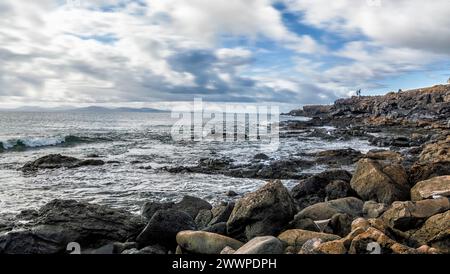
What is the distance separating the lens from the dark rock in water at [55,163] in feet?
75.6

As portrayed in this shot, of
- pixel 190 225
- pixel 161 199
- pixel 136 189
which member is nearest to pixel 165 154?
pixel 136 189

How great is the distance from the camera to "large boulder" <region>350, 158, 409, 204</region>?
11.4 meters

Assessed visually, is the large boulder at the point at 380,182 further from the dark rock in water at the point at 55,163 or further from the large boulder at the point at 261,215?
the dark rock in water at the point at 55,163

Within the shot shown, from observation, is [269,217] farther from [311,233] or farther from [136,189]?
[136,189]

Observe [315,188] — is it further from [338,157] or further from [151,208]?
[338,157]

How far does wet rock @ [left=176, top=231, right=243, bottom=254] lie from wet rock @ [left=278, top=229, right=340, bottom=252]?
0.93 m

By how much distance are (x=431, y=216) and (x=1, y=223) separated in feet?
37.0

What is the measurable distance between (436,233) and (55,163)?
72.9 feet

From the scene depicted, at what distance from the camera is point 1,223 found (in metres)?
11.2

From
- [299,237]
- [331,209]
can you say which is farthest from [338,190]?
[299,237]

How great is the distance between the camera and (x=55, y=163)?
78.9 feet

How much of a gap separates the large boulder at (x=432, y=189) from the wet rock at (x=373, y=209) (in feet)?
4.75

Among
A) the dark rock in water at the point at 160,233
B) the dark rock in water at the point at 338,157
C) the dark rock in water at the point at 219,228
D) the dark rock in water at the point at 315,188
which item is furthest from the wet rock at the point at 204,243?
the dark rock in water at the point at 338,157
